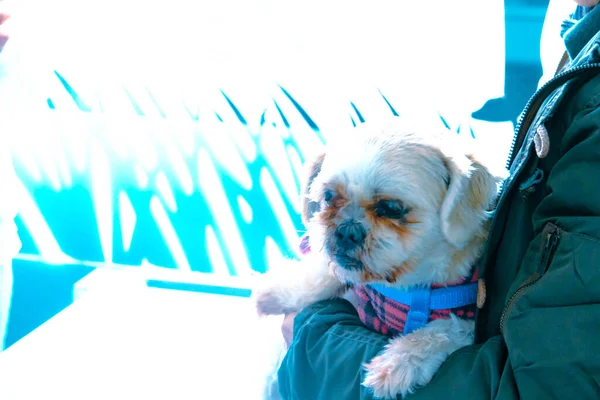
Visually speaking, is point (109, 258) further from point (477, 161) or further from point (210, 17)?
point (477, 161)

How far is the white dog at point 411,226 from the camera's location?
1065mm

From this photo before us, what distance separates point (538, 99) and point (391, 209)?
1.22 feet

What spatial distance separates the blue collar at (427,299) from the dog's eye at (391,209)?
17 centimetres

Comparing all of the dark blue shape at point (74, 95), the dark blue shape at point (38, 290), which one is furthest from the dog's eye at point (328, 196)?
the dark blue shape at point (38, 290)

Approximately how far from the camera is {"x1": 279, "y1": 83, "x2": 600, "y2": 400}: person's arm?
Result: 0.65m

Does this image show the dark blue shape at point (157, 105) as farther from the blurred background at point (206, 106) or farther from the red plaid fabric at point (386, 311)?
the red plaid fabric at point (386, 311)

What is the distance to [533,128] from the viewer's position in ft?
2.74

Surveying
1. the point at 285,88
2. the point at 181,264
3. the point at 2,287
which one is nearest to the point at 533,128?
the point at 285,88

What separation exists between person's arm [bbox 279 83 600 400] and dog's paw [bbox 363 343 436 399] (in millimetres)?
75

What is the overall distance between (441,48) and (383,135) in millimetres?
765

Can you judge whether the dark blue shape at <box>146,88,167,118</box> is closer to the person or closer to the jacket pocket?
the person

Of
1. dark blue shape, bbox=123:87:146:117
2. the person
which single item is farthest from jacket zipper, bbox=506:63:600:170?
dark blue shape, bbox=123:87:146:117

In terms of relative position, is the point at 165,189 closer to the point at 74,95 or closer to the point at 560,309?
the point at 74,95

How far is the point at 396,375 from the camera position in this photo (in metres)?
0.94
